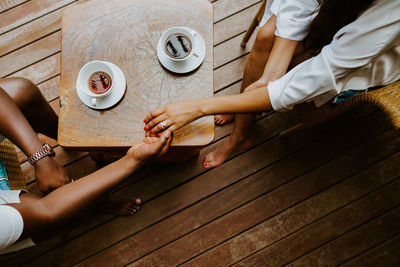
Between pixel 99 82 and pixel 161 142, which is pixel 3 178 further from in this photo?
pixel 161 142

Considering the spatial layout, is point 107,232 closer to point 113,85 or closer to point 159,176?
point 159,176

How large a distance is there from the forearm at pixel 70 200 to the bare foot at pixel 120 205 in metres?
0.56

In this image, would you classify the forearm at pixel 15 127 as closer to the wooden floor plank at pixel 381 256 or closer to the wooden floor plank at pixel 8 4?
the wooden floor plank at pixel 8 4

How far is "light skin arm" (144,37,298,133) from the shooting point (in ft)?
3.06

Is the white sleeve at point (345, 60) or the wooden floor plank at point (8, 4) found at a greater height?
the wooden floor plank at point (8, 4)

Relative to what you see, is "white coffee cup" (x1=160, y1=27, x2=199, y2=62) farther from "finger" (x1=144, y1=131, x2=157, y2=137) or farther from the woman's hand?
"finger" (x1=144, y1=131, x2=157, y2=137)

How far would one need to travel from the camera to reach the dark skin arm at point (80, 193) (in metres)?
0.86

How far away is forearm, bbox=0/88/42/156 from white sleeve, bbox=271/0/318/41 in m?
1.07

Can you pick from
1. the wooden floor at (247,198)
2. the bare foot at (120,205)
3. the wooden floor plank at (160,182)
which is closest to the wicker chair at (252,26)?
the wooden floor at (247,198)

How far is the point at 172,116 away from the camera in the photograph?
0.93 metres

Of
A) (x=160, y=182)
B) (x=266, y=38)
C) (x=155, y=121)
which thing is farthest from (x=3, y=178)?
(x=266, y=38)

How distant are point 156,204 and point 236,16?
132 cm

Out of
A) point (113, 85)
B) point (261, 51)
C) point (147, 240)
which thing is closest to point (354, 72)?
point (261, 51)

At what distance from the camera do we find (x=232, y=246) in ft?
4.97
